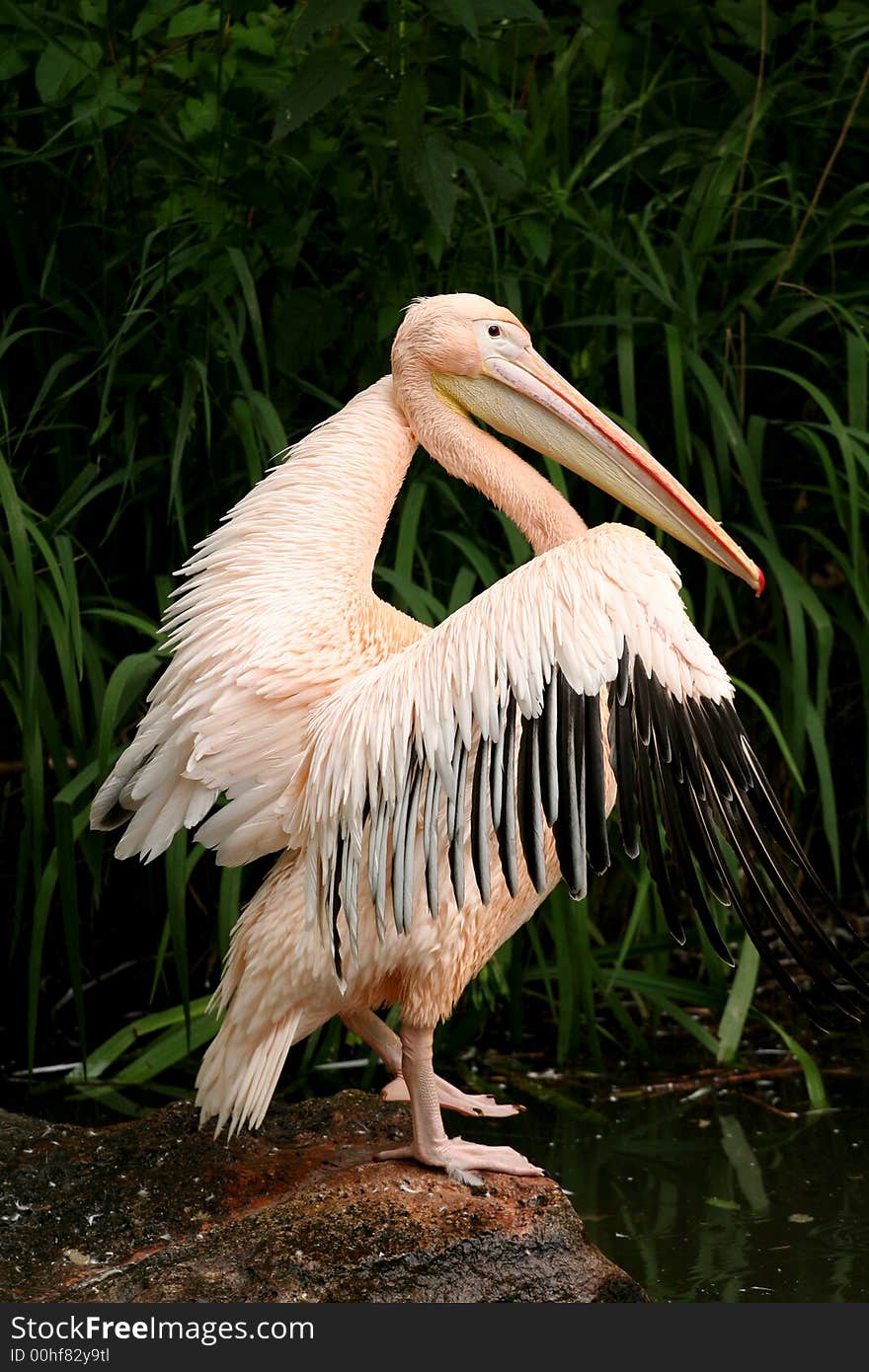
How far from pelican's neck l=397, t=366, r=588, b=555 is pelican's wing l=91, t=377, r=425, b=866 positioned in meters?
0.17

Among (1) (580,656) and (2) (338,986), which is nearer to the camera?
(1) (580,656)

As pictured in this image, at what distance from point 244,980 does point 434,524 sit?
193cm

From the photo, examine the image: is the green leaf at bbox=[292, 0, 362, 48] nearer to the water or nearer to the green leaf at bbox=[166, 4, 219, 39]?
the green leaf at bbox=[166, 4, 219, 39]

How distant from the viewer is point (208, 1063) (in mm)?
2863

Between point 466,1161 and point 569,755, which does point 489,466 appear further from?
point 466,1161

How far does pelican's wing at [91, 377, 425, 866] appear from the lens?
2.90 metres

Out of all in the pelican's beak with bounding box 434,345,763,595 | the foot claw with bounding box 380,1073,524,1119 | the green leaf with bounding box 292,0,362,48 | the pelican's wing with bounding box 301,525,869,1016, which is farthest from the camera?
the green leaf with bounding box 292,0,362,48

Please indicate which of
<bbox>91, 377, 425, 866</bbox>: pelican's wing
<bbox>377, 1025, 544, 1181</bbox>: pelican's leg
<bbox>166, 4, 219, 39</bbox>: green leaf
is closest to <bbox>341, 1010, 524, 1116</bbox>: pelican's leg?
<bbox>377, 1025, 544, 1181</bbox>: pelican's leg

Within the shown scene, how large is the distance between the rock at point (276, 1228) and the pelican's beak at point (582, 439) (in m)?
1.19

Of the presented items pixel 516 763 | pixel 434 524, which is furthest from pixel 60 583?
pixel 516 763

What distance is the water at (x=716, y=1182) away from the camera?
3.00m

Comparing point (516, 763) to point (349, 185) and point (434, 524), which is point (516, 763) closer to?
point (434, 524)

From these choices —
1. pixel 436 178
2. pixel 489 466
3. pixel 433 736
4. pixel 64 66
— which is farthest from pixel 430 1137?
pixel 64 66

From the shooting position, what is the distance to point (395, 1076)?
11.0ft
